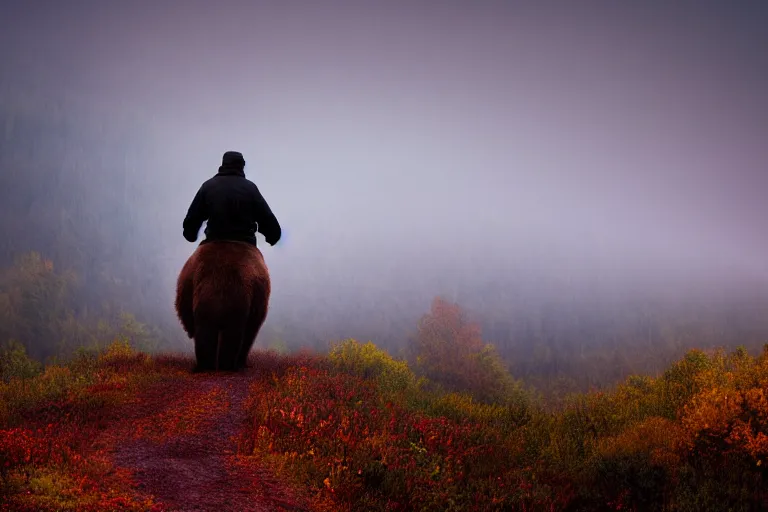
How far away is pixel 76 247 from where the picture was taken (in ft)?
593

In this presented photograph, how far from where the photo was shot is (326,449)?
6715 millimetres

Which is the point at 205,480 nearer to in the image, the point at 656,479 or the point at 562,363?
the point at 656,479

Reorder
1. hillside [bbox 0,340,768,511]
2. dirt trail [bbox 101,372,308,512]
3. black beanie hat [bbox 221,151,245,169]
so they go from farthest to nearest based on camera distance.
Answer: black beanie hat [bbox 221,151,245,169], hillside [bbox 0,340,768,511], dirt trail [bbox 101,372,308,512]

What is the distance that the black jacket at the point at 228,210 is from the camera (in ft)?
32.3

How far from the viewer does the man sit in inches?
388

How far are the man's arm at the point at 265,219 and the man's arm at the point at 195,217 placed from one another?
1.06 m

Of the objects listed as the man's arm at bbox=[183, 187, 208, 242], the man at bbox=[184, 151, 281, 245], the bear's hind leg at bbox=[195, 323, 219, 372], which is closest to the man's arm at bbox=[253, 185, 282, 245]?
the man at bbox=[184, 151, 281, 245]

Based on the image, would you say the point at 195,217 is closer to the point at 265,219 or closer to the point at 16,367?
the point at 265,219

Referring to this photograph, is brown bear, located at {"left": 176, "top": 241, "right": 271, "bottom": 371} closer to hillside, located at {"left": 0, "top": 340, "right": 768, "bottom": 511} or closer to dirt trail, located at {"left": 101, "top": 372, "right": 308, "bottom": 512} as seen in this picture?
hillside, located at {"left": 0, "top": 340, "right": 768, "bottom": 511}

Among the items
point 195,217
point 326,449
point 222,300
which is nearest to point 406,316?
point 195,217

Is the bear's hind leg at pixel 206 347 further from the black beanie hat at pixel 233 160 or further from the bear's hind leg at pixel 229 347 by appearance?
the black beanie hat at pixel 233 160

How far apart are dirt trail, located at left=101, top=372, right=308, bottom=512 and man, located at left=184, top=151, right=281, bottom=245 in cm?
319

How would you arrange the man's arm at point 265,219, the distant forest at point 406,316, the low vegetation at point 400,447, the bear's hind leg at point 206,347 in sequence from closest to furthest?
the low vegetation at point 400,447 → the bear's hind leg at point 206,347 → the man's arm at point 265,219 → the distant forest at point 406,316

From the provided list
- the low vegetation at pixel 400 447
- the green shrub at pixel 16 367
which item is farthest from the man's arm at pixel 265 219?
the green shrub at pixel 16 367
